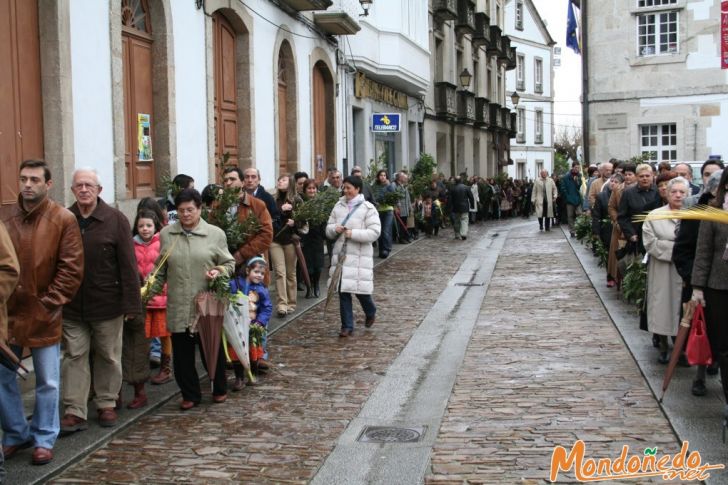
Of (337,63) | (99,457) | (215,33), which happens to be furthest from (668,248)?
(337,63)

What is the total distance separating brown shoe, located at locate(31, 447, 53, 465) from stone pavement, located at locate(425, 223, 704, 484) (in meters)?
2.38

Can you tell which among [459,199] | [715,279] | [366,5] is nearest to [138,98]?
[715,279]

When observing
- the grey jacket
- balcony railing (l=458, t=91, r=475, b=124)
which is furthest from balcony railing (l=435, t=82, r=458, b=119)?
the grey jacket

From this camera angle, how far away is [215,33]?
1434cm

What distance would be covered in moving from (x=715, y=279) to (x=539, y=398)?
166 centimetres

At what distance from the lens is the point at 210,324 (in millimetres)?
7195

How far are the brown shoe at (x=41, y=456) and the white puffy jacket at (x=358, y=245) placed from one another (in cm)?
461

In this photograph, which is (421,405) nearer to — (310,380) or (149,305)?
(310,380)

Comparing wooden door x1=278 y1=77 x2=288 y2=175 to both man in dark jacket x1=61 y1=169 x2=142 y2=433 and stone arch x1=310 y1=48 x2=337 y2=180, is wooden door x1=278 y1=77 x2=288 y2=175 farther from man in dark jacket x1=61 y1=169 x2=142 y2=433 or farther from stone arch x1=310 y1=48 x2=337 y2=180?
man in dark jacket x1=61 y1=169 x2=142 y2=433

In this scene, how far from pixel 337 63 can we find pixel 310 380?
13725 mm

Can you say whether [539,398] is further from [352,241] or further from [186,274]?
[352,241]

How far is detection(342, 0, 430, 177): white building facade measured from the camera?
22.0m

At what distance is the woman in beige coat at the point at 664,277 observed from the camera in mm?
8148

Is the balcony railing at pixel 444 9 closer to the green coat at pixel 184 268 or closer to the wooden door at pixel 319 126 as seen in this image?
the wooden door at pixel 319 126
